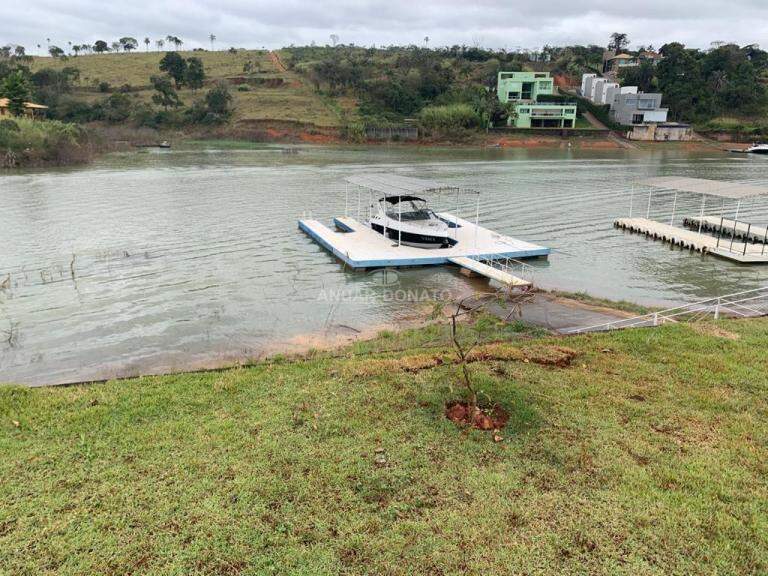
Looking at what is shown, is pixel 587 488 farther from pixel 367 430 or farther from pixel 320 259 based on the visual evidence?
pixel 320 259

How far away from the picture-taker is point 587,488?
242 inches

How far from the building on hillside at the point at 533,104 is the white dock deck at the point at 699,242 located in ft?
201

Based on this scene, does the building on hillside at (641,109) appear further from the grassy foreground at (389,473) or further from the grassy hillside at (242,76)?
the grassy foreground at (389,473)

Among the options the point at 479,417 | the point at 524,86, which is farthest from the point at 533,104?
the point at 479,417

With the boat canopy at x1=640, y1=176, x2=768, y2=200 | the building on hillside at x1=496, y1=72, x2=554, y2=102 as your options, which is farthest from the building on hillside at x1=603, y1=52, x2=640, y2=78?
the boat canopy at x1=640, y1=176, x2=768, y2=200

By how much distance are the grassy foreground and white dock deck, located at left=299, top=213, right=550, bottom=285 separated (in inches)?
372

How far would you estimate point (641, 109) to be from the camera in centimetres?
8375

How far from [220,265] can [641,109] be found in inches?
3263

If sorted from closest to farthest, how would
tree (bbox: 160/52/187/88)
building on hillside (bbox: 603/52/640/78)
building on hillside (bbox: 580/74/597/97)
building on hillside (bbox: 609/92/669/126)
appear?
building on hillside (bbox: 609/92/669/126), tree (bbox: 160/52/187/88), building on hillside (bbox: 580/74/597/97), building on hillside (bbox: 603/52/640/78)

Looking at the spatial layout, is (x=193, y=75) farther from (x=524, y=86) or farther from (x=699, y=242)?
(x=699, y=242)

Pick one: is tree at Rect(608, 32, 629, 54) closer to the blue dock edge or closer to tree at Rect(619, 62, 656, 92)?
tree at Rect(619, 62, 656, 92)

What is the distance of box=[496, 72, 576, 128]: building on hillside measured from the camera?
3295 inches

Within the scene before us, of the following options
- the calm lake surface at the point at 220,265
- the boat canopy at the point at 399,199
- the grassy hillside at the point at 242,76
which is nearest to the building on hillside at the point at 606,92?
the grassy hillside at the point at 242,76

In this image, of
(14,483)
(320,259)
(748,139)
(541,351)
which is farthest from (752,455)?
(748,139)
